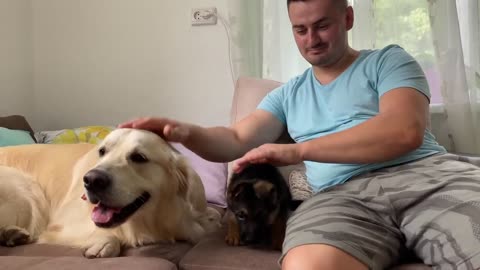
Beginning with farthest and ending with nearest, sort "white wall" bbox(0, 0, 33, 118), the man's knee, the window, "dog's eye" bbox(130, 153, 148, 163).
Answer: "white wall" bbox(0, 0, 33, 118) < the window < "dog's eye" bbox(130, 153, 148, 163) < the man's knee

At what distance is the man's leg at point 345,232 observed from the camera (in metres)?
1.16

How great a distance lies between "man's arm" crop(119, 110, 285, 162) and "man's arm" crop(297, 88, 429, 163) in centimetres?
42

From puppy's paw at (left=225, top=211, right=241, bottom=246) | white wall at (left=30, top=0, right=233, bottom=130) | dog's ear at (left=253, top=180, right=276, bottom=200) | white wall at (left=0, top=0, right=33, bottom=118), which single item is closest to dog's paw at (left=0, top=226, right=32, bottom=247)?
puppy's paw at (left=225, top=211, right=241, bottom=246)

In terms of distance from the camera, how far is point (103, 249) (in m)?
1.48

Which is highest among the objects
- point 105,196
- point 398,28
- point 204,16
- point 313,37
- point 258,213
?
point 204,16

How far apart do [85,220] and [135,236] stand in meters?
0.24

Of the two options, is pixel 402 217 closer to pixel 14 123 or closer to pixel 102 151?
pixel 102 151

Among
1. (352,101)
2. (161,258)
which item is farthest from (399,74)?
(161,258)

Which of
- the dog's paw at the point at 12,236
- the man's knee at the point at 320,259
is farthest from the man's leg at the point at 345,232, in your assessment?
the dog's paw at the point at 12,236

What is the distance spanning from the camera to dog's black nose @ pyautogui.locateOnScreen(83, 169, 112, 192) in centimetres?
140

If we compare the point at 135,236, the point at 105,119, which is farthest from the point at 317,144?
the point at 105,119

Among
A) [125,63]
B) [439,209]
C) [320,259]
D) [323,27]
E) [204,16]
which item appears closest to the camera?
[320,259]

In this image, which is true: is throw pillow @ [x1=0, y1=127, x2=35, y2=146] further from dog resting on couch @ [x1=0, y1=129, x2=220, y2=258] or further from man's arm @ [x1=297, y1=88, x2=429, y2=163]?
man's arm @ [x1=297, y1=88, x2=429, y2=163]

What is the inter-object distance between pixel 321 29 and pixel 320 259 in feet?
2.63
